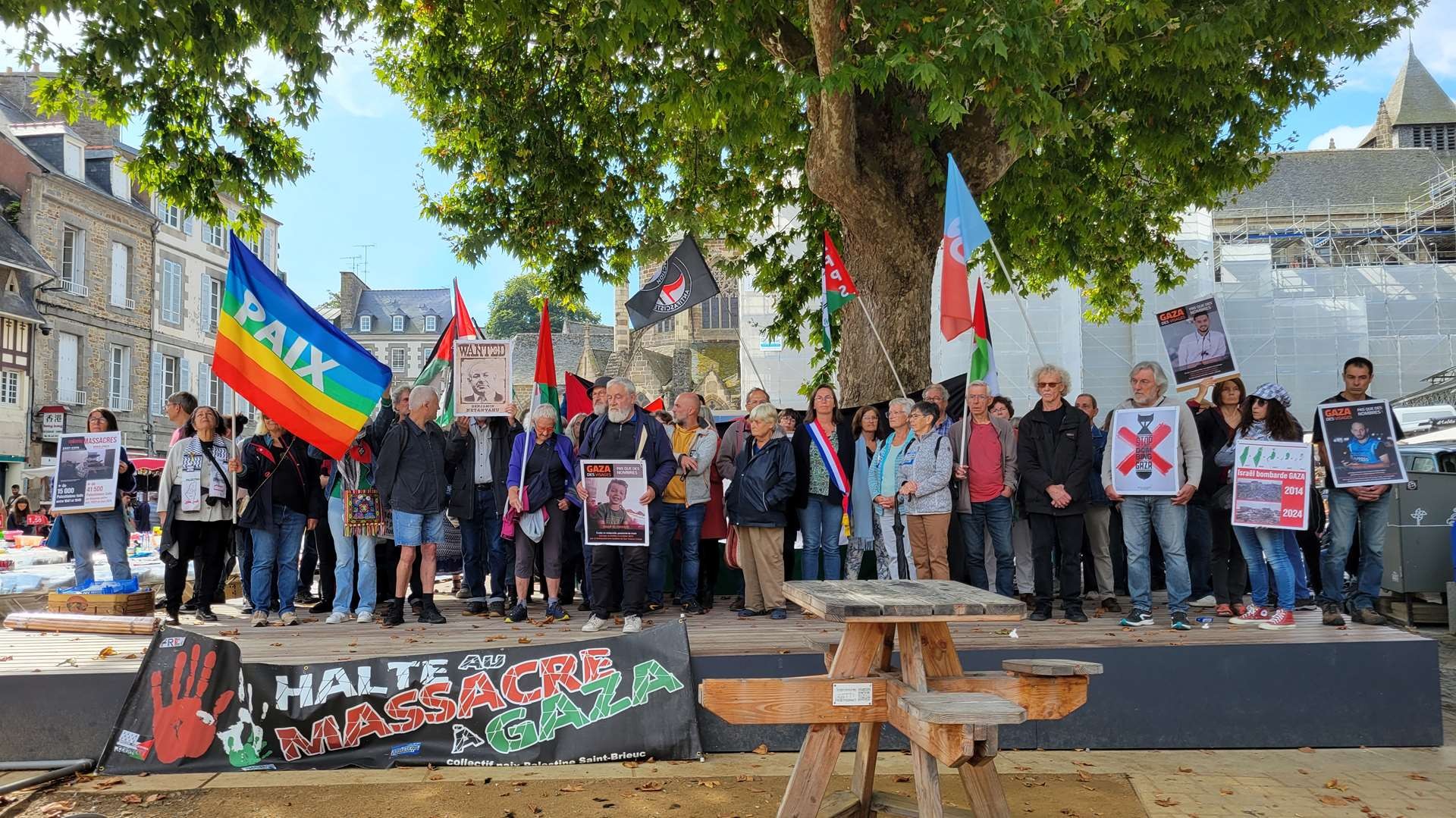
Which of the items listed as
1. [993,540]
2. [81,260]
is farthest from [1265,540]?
[81,260]

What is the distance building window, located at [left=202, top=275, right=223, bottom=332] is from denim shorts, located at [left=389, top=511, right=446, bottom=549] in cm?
3825

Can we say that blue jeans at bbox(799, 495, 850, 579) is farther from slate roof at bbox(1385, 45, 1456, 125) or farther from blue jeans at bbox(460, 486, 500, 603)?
slate roof at bbox(1385, 45, 1456, 125)

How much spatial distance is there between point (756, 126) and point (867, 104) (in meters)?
1.45

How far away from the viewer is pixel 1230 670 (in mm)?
6578

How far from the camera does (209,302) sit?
140 feet

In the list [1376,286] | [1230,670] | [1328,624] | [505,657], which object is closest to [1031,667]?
[1230,670]

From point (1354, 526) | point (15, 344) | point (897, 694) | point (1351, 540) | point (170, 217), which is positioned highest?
point (170, 217)

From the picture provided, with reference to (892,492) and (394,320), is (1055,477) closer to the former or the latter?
(892,492)

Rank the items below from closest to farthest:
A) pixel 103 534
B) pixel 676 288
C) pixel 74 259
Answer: pixel 103 534, pixel 676 288, pixel 74 259

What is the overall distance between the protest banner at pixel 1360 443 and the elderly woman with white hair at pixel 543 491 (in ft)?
19.9

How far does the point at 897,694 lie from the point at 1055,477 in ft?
12.9

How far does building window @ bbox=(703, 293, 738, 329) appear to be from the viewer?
197ft

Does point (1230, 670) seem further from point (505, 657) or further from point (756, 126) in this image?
point (756, 126)

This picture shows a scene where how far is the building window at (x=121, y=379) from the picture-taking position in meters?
36.0
